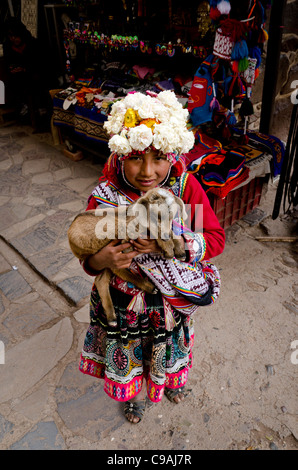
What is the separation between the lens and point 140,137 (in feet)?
4.70

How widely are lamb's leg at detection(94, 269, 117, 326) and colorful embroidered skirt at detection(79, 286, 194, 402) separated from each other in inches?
2.2

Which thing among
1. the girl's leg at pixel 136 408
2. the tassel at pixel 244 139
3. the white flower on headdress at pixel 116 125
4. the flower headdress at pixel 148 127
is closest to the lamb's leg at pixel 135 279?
the flower headdress at pixel 148 127

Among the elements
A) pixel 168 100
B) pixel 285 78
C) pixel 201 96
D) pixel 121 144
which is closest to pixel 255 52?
pixel 201 96

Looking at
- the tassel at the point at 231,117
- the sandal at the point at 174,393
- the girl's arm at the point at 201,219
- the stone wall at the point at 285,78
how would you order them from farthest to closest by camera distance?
the stone wall at the point at 285,78 < the tassel at the point at 231,117 < the sandal at the point at 174,393 < the girl's arm at the point at 201,219

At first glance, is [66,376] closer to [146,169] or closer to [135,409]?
[135,409]

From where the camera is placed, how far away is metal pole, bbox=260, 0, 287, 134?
3.32 m

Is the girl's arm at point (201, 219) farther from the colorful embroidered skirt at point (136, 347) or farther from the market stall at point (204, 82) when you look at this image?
the market stall at point (204, 82)

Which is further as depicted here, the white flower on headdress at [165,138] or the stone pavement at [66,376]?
the stone pavement at [66,376]

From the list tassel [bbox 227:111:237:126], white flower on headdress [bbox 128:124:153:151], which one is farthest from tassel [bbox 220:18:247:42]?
white flower on headdress [bbox 128:124:153:151]

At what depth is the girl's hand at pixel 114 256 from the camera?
61.6 inches

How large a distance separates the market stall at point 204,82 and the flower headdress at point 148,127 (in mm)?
1926

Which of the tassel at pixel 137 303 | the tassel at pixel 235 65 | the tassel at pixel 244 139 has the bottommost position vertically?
the tassel at pixel 137 303

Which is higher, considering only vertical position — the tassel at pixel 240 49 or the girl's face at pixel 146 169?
the tassel at pixel 240 49

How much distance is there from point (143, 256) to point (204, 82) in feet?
8.79
